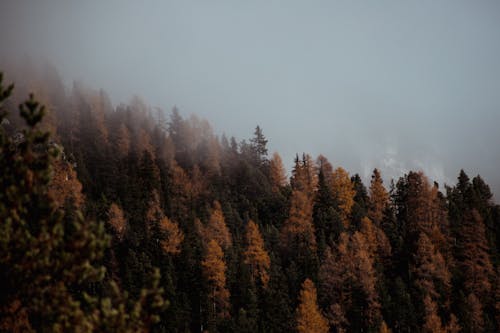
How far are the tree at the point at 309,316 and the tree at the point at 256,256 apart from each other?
6.47m

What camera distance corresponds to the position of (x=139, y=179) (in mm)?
75062

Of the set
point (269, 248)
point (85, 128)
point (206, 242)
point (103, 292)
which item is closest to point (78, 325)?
point (103, 292)

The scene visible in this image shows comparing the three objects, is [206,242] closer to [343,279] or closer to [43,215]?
[343,279]

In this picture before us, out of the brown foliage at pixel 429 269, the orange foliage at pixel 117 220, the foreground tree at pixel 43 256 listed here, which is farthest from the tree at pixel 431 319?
the foreground tree at pixel 43 256

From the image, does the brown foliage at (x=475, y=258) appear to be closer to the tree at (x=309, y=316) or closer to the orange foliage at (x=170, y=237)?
the tree at (x=309, y=316)

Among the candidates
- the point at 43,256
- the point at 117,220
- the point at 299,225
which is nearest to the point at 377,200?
the point at 299,225

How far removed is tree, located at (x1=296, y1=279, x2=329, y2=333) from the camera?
5225 cm

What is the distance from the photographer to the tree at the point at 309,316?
5225 centimetres

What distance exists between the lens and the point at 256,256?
200 ft

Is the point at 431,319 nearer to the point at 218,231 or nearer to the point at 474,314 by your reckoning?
the point at 474,314

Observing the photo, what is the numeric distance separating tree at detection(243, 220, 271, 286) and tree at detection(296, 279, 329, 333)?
647 cm

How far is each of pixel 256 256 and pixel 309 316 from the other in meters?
12.3

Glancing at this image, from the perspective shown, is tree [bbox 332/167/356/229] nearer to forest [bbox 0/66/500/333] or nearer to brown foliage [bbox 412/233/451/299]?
forest [bbox 0/66/500/333]

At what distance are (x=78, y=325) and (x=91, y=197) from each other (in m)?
62.0
